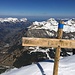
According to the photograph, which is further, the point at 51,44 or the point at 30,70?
the point at 30,70

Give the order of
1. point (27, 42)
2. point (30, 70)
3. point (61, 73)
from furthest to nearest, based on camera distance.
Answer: point (30, 70), point (61, 73), point (27, 42)

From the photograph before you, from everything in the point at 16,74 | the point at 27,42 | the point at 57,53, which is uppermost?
the point at 27,42

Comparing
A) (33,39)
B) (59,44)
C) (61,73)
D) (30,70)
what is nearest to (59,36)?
(59,44)

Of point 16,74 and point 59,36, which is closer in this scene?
point 59,36

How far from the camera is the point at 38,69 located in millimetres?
16359

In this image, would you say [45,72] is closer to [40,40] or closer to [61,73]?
[61,73]

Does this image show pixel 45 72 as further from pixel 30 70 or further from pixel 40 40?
pixel 40 40

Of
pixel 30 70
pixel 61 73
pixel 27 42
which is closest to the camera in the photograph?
pixel 27 42

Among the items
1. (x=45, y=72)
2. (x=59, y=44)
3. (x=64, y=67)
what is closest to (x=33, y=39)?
(x=59, y=44)

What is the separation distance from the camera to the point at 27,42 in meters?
13.0

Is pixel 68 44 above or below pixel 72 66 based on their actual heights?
above

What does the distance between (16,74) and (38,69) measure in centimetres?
171

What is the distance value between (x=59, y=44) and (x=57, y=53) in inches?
24.5

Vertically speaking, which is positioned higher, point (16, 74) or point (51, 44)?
point (51, 44)
